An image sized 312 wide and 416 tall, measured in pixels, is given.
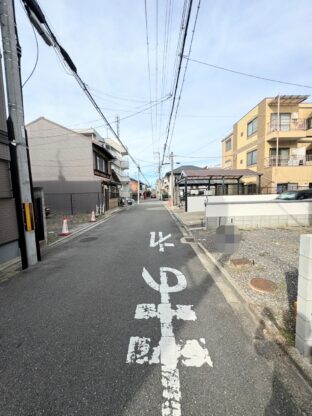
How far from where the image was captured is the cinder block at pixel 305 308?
79.4 inches

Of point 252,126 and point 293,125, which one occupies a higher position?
point 252,126

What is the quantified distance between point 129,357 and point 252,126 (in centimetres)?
2478

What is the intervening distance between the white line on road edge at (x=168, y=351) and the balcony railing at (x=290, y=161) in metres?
20.2

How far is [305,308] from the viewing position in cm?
204

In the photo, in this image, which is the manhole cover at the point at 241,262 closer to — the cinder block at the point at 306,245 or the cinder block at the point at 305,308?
the cinder block at the point at 305,308

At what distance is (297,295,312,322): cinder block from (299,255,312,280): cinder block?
0.26 metres

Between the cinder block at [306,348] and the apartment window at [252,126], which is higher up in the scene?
the apartment window at [252,126]

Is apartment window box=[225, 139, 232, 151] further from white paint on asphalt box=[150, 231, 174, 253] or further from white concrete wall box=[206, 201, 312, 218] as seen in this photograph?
white paint on asphalt box=[150, 231, 174, 253]

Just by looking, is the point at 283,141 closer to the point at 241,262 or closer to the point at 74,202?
the point at 241,262

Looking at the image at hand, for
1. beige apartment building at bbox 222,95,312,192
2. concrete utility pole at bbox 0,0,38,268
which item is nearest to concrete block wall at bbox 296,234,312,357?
concrete utility pole at bbox 0,0,38,268

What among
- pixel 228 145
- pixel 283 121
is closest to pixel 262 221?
pixel 283 121

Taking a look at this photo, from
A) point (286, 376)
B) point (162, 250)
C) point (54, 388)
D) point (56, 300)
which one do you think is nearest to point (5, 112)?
point (56, 300)

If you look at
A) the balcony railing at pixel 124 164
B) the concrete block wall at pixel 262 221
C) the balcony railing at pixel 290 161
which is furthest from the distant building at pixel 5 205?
the balcony railing at pixel 124 164

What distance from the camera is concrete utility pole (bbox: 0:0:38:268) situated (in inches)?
176
